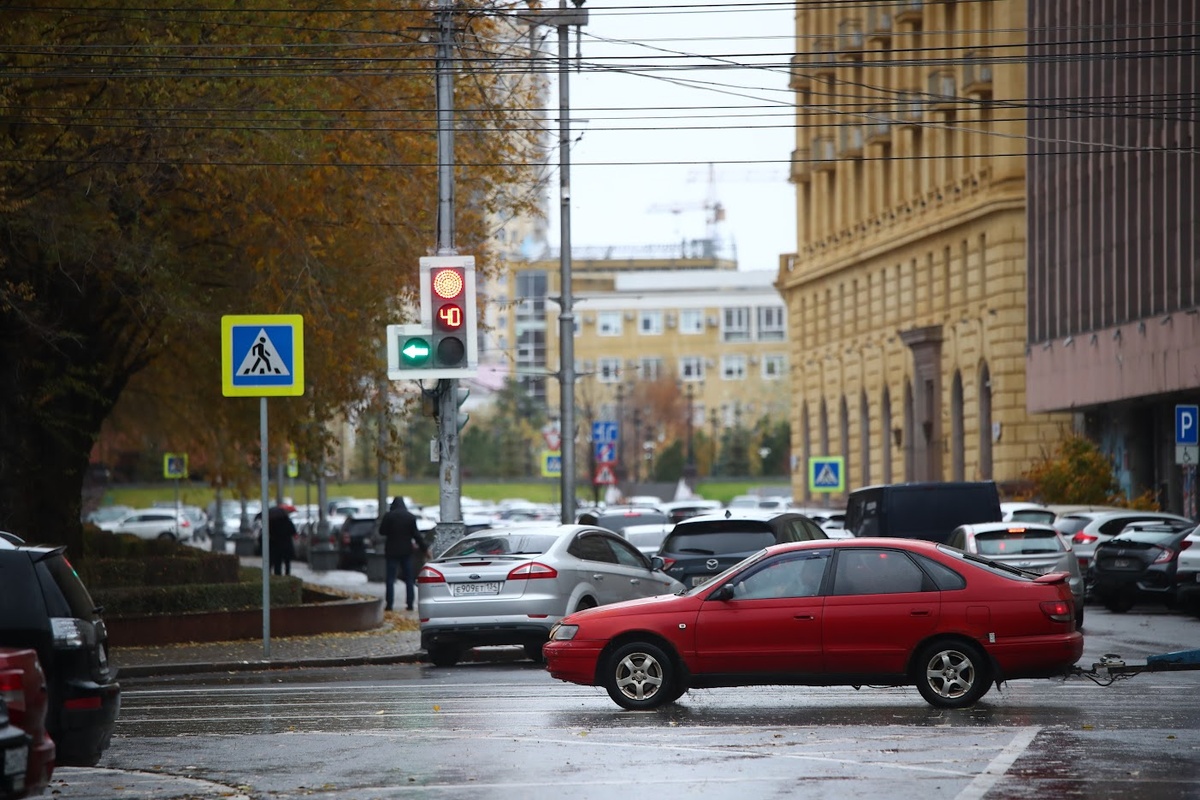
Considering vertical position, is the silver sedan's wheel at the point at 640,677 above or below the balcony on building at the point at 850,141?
below

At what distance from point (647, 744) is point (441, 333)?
1027cm

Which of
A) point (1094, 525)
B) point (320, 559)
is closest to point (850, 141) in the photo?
point (320, 559)

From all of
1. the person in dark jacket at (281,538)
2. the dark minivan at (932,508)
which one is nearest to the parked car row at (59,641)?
the dark minivan at (932,508)

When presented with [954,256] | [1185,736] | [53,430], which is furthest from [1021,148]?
[1185,736]

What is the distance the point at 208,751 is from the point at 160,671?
27.4 feet

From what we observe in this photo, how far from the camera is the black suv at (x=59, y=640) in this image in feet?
37.7

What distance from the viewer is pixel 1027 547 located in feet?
87.6

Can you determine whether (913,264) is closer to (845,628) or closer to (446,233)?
(446,233)

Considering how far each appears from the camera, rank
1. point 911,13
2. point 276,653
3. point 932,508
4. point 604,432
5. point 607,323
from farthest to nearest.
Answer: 1. point 607,323
2. point 911,13
3. point 604,432
4. point 932,508
5. point 276,653

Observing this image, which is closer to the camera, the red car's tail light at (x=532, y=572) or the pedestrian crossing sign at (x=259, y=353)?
the red car's tail light at (x=532, y=572)

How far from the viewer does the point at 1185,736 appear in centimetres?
1391

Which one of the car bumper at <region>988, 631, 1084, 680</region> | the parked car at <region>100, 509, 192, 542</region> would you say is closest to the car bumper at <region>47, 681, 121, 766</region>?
the car bumper at <region>988, 631, 1084, 680</region>

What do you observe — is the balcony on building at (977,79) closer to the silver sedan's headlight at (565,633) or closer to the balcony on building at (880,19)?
the balcony on building at (880,19)

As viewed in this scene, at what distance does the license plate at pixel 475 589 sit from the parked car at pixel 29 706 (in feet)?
40.0
